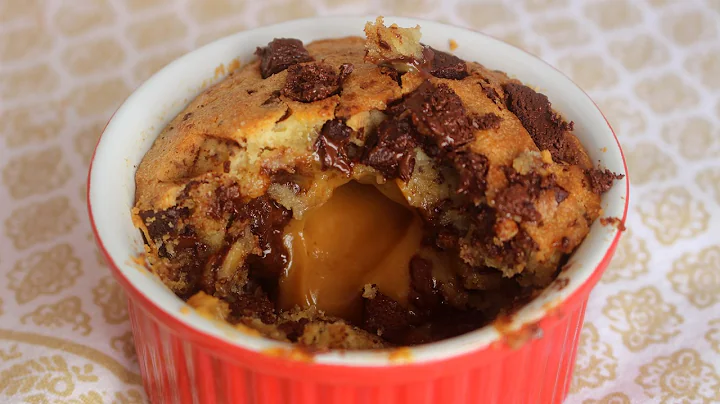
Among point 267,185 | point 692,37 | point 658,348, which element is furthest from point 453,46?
point 692,37

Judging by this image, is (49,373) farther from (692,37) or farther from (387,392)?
(692,37)

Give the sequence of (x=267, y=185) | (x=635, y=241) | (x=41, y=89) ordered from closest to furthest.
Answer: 1. (x=267, y=185)
2. (x=635, y=241)
3. (x=41, y=89)

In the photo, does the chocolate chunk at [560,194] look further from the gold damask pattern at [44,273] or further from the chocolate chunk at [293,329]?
the gold damask pattern at [44,273]

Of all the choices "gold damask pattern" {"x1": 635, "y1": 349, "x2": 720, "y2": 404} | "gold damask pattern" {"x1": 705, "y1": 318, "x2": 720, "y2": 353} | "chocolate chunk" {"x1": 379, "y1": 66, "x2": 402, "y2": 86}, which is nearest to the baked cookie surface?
"chocolate chunk" {"x1": 379, "y1": 66, "x2": 402, "y2": 86}

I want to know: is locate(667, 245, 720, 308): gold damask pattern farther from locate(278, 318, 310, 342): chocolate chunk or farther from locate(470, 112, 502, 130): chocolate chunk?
locate(278, 318, 310, 342): chocolate chunk

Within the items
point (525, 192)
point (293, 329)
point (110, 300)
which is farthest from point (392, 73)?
point (110, 300)

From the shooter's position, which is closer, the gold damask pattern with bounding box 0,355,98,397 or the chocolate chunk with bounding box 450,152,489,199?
the chocolate chunk with bounding box 450,152,489,199

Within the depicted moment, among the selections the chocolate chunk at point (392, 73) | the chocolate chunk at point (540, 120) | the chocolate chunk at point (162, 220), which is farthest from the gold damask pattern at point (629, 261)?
the chocolate chunk at point (162, 220)
